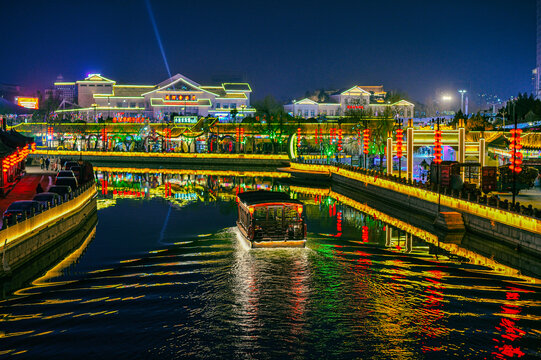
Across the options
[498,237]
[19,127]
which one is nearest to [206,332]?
[498,237]

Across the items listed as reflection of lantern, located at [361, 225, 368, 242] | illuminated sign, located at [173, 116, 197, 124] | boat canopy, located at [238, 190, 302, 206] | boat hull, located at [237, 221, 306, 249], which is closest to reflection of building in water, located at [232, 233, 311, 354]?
A: boat hull, located at [237, 221, 306, 249]

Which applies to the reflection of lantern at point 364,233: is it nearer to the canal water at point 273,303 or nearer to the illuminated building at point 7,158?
the canal water at point 273,303

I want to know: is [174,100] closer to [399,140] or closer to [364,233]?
[399,140]

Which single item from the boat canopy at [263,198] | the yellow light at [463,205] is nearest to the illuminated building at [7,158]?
the boat canopy at [263,198]

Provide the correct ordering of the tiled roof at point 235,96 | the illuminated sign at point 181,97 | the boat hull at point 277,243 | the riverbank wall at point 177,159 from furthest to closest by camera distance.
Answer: the tiled roof at point 235,96, the illuminated sign at point 181,97, the riverbank wall at point 177,159, the boat hull at point 277,243

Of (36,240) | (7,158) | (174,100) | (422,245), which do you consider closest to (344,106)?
(174,100)

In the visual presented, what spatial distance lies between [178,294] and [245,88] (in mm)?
152936

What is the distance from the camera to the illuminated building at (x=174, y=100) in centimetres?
15975

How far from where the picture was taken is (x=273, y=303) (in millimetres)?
21625

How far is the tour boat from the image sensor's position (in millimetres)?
29688

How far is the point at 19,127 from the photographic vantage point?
455ft

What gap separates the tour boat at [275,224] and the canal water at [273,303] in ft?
2.11

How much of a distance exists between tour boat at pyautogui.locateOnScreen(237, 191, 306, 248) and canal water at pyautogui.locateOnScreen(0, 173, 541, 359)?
643mm

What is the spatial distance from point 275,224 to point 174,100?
135 metres
